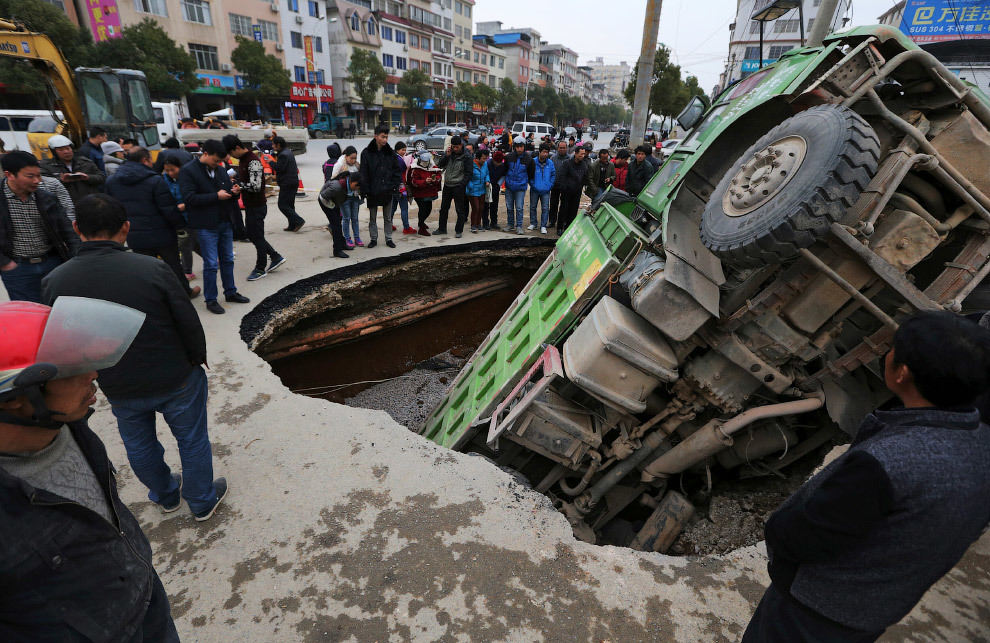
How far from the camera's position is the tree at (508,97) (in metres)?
55.7

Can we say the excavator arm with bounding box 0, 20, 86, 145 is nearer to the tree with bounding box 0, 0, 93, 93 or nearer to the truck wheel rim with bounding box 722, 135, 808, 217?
the tree with bounding box 0, 0, 93, 93

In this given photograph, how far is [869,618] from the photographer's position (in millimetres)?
1345

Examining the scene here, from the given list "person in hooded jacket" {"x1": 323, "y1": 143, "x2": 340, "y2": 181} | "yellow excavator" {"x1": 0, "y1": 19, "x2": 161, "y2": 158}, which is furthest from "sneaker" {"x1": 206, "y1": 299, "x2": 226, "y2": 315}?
"yellow excavator" {"x1": 0, "y1": 19, "x2": 161, "y2": 158}

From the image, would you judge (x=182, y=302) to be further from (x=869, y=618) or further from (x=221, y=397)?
(x=869, y=618)

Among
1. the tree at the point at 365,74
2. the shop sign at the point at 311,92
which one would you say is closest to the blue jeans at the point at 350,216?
the shop sign at the point at 311,92

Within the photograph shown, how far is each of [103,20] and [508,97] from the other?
39.9 metres

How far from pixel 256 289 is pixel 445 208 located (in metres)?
Result: 3.97

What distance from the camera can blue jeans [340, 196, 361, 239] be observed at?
24.3 feet

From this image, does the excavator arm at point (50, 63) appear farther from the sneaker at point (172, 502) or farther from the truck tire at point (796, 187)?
the truck tire at point (796, 187)

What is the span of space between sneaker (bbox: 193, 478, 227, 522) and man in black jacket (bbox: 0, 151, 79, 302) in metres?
2.64

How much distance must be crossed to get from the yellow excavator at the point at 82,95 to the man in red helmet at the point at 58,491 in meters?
14.2

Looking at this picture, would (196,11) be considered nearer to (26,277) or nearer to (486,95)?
(486,95)

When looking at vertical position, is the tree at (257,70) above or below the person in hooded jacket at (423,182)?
above

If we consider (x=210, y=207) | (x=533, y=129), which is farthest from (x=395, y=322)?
(x=533, y=129)
